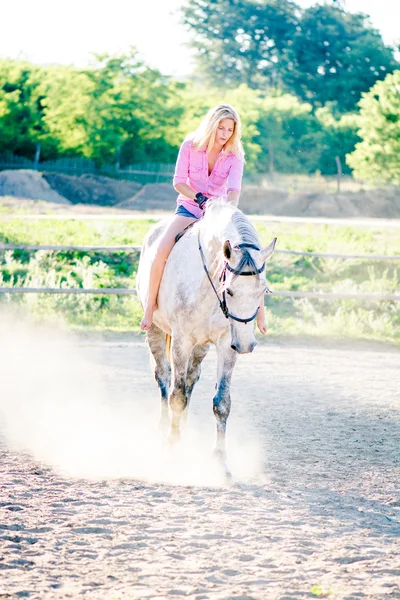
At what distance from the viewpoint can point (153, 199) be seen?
128 feet

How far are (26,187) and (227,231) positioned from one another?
32.0 m

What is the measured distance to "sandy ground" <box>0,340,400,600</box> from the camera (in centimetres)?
378

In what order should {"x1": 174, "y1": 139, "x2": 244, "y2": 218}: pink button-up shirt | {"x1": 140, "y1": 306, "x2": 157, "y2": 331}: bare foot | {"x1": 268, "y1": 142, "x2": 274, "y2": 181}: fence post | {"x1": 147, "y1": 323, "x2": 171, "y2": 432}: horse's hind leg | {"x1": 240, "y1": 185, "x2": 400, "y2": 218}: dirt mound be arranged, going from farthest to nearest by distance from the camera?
{"x1": 268, "y1": 142, "x2": 274, "y2": 181}: fence post < {"x1": 240, "y1": 185, "x2": 400, "y2": 218}: dirt mound < {"x1": 147, "y1": 323, "x2": 171, "y2": 432}: horse's hind leg < {"x1": 140, "y1": 306, "x2": 157, "y2": 331}: bare foot < {"x1": 174, "y1": 139, "x2": 244, "y2": 218}: pink button-up shirt

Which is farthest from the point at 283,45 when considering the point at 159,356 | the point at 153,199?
the point at 159,356

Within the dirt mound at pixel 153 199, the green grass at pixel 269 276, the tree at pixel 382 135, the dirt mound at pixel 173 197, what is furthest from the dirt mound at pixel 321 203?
the green grass at pixel 269 276

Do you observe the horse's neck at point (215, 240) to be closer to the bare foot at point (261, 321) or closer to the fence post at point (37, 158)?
the bare foot at point (261, 321)

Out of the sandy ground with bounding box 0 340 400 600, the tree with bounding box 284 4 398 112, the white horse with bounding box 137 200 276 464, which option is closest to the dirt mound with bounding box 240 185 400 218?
the tree with bounding box 284 4 398 112

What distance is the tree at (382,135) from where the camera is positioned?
39.7 m

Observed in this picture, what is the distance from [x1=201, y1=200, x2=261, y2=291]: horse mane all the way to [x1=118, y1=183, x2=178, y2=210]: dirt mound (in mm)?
31720

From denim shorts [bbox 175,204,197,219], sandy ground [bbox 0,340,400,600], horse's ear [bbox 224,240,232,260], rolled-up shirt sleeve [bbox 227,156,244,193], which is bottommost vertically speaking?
sandy ground [bbox 0,340,400,600]

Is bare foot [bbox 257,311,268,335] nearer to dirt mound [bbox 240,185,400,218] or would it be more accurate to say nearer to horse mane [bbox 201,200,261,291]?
horse mane [bbox 201,200,261,291]

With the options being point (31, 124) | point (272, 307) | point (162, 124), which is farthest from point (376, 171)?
point (272, 307)

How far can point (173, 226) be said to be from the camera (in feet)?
20.2

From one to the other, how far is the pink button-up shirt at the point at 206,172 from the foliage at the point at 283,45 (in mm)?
55587
